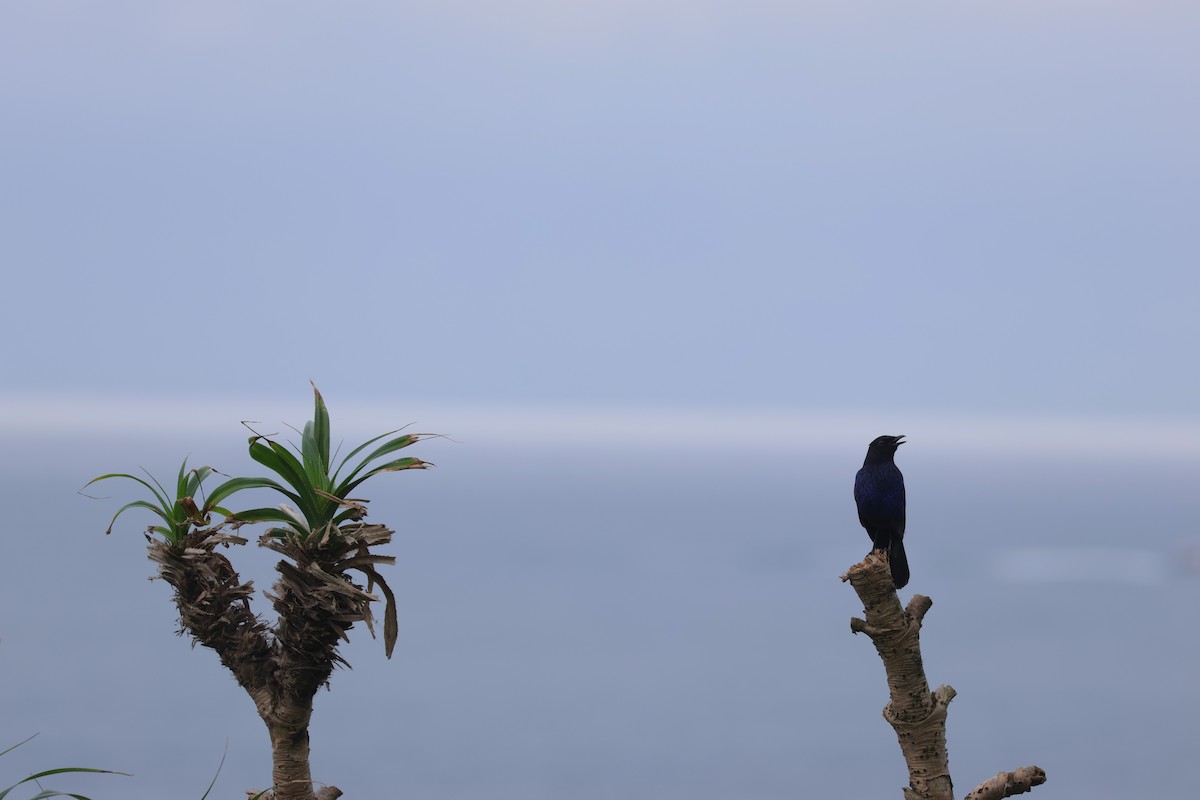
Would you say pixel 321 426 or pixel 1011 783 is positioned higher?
pixel 321 426

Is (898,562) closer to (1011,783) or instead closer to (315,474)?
(1011,783)

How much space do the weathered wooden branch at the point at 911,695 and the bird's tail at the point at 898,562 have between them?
0.40 meters

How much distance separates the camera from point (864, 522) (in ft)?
30.3

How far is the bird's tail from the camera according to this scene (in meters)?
8.98

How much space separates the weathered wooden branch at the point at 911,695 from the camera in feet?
26.6

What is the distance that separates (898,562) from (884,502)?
1.81 ft

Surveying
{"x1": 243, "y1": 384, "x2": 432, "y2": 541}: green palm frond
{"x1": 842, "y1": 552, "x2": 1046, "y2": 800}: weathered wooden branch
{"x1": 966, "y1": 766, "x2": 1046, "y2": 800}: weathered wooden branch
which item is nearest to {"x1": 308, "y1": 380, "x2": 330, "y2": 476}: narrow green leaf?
{"x1": 243, "y1": 384, "x2": 432, "y2": 541}: green palm frond

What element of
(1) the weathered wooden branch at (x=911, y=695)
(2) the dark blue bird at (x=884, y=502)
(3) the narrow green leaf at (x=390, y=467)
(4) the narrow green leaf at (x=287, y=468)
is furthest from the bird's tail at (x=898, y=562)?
(4) the narrow green leaf at (x=287, y=468)

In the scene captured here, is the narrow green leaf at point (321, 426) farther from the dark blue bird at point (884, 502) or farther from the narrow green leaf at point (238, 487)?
the dark blue bird at point (884, 502)

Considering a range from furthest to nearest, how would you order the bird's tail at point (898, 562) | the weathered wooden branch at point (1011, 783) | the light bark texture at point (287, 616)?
the bird's tail at point (898, 562) → the weathered wooden branch at point (1011, 783) → the light bark texture at point (287, 616)

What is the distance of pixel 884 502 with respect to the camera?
902 centimetres

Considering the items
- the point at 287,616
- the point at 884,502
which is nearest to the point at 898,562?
the point at 884,502

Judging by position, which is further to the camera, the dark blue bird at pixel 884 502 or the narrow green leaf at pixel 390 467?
the dark blue bird at pixel 884 502

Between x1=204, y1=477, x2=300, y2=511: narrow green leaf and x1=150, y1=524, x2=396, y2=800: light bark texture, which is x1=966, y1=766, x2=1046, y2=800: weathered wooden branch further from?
x1=204, y1=477, x2=300, y2=511: narrow green leaf
